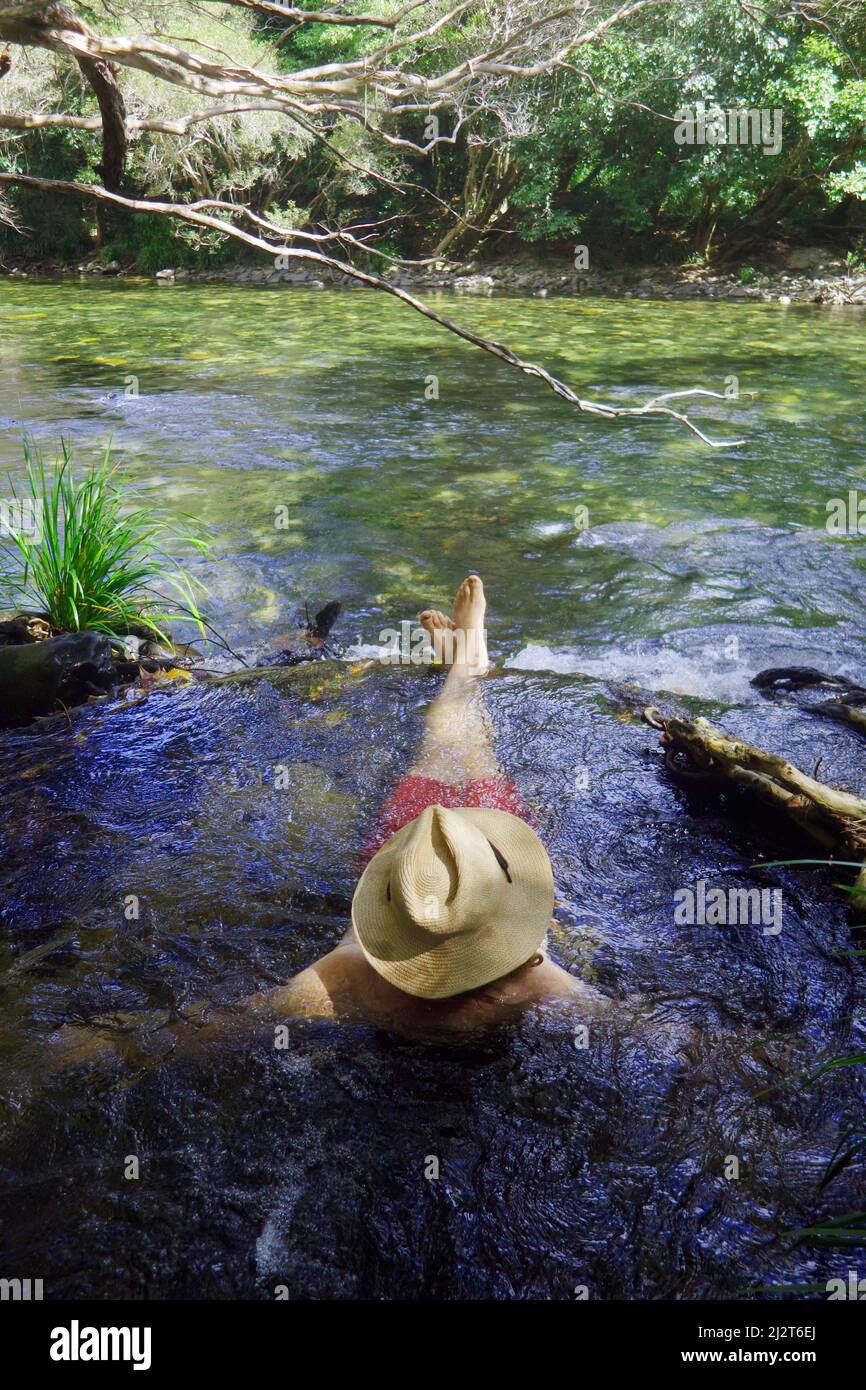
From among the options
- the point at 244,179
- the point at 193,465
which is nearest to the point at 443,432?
the point at 193,465

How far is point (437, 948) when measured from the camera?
95.0 inches

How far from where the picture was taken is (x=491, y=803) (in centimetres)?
393

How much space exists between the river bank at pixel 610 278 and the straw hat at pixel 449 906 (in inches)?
800

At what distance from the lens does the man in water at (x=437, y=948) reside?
2.36 m

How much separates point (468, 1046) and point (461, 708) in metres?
2.19

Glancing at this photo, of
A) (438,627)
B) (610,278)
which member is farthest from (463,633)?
(610,278)

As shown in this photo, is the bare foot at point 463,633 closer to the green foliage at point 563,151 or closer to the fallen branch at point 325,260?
the fallen branch at point 325,260

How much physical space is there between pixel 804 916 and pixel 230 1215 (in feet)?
6.78

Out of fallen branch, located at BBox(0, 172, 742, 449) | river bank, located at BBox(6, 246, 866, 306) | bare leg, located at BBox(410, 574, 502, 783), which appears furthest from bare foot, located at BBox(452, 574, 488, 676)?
river bank, located at BBox(6, 246, 866, 306)

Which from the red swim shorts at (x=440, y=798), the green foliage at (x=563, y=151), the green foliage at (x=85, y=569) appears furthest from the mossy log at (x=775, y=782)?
the green foliage at (x=563, y=151)

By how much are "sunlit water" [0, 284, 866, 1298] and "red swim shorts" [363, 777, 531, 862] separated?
0.25 feet

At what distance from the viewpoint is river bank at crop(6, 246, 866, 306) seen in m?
21.4

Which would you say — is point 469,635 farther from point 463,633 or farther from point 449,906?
point 449,906
